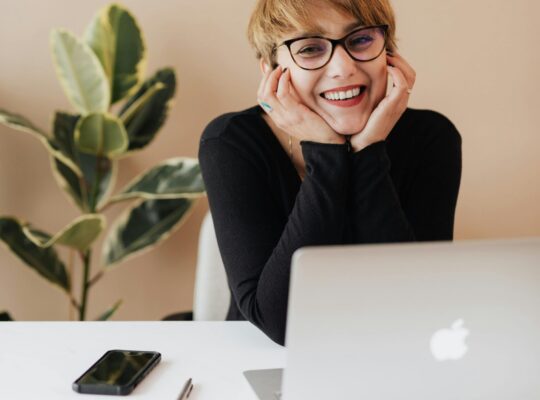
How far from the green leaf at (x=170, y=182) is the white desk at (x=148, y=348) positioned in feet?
2.79

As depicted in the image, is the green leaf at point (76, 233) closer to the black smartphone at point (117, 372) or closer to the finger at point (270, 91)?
the finger at point (270, 91)

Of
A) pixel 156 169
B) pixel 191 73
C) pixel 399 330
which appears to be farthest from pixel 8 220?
pixel 399 330

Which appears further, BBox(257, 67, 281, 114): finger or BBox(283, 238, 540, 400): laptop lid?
BBox(257, 67, 281, 114): finger

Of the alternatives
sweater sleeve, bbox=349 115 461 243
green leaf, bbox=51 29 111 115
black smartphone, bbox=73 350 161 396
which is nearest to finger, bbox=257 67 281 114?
sweater sleeve, bbox=349 115 461 243

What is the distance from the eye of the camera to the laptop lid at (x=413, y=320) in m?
0.73

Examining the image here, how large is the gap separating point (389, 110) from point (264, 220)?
0.32 m

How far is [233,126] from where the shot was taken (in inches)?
57.2

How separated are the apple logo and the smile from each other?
69 centimetres

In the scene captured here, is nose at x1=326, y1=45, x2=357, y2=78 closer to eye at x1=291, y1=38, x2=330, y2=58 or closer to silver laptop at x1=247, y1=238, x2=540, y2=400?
eye at x1=291, y1=38, x2=330, y2=58

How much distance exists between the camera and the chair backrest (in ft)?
4.95

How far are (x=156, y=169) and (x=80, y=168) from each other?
25 centimetres

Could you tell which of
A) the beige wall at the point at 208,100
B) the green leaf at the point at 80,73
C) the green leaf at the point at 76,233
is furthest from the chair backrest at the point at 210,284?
the beige wall at the point at 208,100

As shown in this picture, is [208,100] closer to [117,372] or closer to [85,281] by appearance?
[85,281]

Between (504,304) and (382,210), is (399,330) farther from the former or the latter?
(382,210)
